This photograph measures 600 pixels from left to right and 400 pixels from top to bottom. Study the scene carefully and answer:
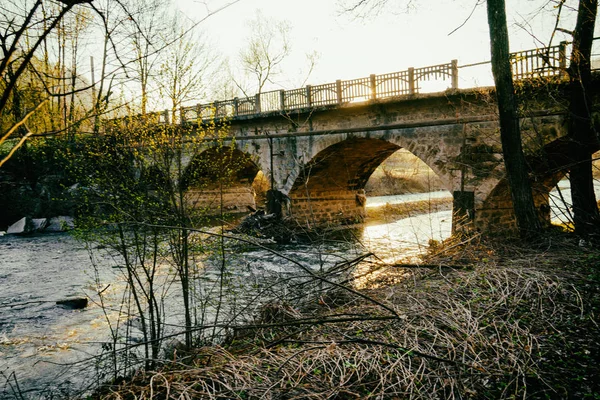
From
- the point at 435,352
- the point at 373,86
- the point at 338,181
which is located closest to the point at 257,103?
the point at 338,181

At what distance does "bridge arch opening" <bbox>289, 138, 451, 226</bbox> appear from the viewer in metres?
13.9

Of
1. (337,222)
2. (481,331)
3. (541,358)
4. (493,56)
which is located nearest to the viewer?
(541,358)

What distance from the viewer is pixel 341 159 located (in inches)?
583

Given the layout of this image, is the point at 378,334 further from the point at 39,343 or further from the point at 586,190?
the point at 39,343

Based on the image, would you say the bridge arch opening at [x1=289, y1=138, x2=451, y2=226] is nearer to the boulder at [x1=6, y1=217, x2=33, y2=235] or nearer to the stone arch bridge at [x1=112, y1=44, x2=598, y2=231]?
the stone arch bridge at [x1=112, y1=44, x2=598, y2=231]

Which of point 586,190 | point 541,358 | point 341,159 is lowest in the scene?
point 541,358

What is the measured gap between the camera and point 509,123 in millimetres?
5824

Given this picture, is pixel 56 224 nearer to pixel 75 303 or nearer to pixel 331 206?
pixel 331 206

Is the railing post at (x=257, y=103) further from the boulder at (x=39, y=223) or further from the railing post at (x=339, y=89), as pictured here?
the boulder at (x=39, y=223)

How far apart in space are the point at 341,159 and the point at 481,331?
12.1 metres

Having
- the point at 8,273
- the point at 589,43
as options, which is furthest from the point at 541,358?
the point at 8,273

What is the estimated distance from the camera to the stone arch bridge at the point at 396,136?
822 centimetres

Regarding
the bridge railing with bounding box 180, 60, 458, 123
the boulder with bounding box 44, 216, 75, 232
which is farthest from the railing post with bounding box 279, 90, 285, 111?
the boulder with bounding box 44, 216, 75, 232

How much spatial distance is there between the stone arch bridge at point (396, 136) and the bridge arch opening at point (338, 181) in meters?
0.04
